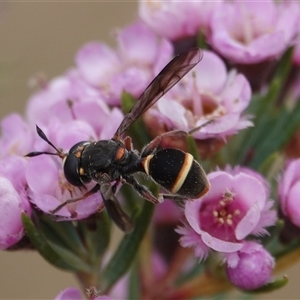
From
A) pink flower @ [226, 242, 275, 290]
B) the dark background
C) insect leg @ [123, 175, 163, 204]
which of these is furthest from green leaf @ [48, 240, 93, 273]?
the dark background

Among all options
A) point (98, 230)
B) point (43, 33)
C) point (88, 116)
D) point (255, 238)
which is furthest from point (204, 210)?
point (43, 33)

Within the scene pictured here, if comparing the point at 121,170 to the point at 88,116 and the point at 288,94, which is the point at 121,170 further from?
the point at 288,94

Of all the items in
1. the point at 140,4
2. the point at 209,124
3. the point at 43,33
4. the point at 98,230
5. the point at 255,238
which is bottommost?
the point at 43,33

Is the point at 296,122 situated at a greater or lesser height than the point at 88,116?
lesser

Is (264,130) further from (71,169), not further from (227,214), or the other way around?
(71,169)

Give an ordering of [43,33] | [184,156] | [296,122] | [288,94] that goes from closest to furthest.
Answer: [184,156] → [296,122] → [288,94] → [43,33]

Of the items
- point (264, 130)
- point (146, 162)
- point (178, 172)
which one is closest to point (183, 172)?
point (178, 172)

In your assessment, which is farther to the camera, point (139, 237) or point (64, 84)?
point (64, 84)

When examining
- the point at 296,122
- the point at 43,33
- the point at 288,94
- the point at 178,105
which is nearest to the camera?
the point at 178,105
